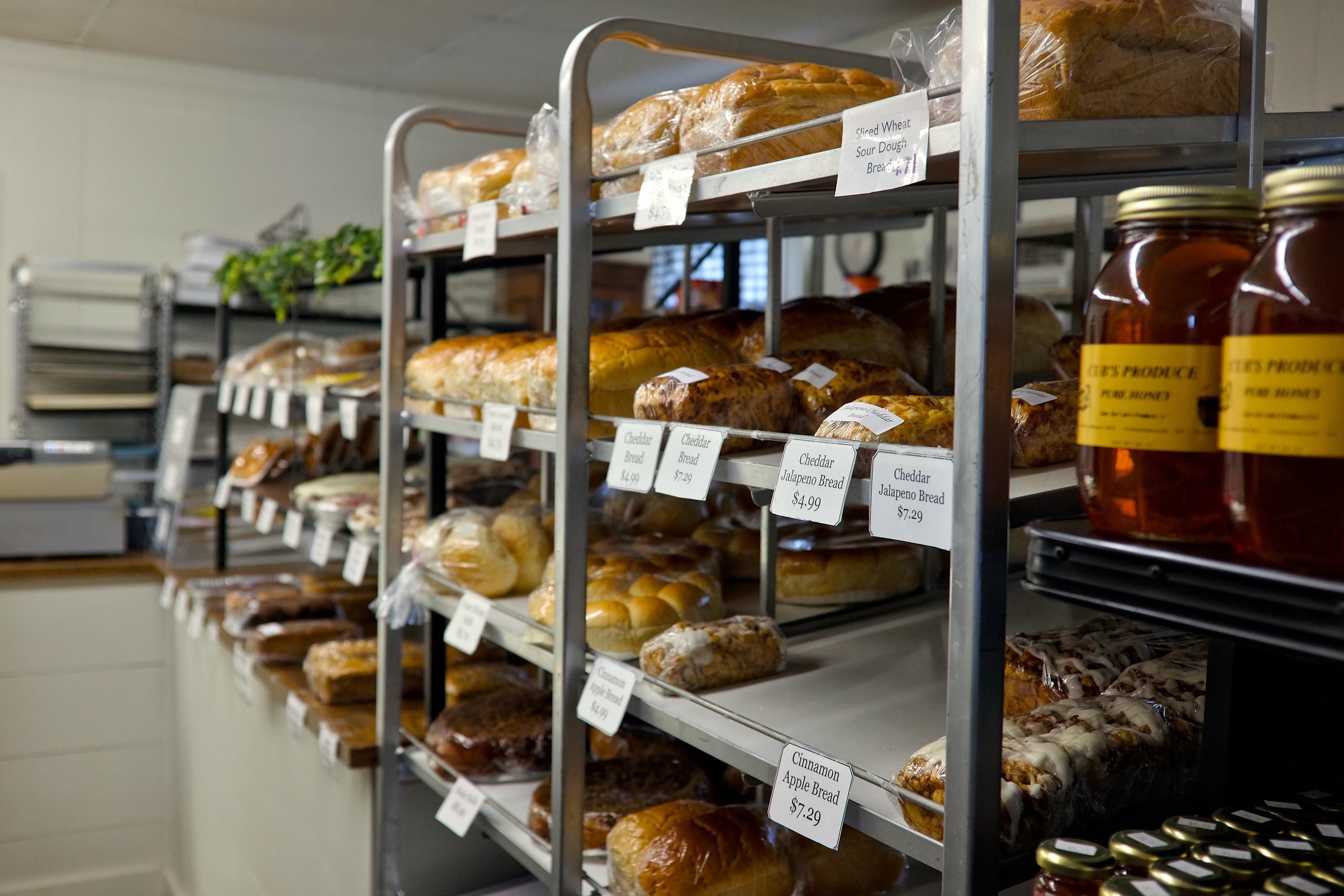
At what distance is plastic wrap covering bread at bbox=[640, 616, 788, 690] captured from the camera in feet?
4.72

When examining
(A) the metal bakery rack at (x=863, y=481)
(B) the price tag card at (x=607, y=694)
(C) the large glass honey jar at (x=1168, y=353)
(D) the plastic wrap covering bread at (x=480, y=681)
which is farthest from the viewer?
(D) the plastic wrap covering bread at (x=480, y=681)

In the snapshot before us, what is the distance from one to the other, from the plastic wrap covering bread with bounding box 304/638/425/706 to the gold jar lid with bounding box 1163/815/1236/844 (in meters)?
1.90

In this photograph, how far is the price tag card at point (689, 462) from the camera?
1.24 meters

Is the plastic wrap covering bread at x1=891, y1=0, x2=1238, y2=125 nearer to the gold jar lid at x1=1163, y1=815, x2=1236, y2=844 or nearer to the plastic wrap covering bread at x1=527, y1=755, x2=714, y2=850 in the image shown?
the gold jar lid at x1=1163, y1=815, x2=1236, y2=844

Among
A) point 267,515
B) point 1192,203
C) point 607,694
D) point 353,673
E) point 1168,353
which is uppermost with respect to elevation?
point 1192,203

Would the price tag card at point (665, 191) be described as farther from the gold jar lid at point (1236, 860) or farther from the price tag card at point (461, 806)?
the price tag card at point (461, 806)

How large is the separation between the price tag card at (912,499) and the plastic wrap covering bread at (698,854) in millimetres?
641

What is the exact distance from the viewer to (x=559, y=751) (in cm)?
157

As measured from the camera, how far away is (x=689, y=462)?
4.19ft

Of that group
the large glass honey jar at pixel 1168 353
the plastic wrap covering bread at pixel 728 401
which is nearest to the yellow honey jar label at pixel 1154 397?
the large glass honey jar at pixel 1168 353

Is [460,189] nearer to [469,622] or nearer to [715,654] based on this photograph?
[469,622]

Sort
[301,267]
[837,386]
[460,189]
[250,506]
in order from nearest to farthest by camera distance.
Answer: [837,386] → [460,189] → [301,267] → [250,506]

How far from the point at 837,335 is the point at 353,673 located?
1.46m

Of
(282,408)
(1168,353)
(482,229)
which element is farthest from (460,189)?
(1168,353)
